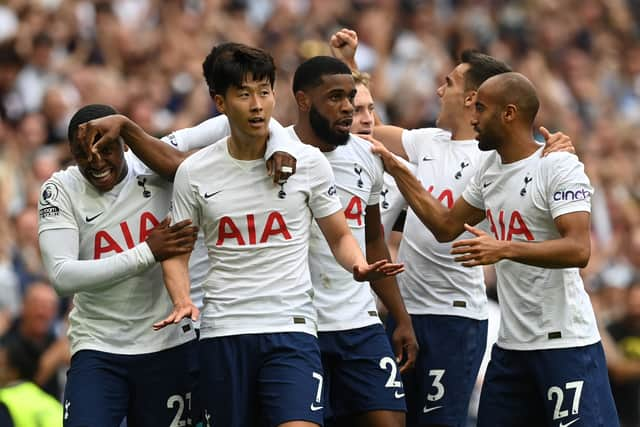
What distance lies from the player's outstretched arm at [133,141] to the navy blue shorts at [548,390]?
7.28 feet

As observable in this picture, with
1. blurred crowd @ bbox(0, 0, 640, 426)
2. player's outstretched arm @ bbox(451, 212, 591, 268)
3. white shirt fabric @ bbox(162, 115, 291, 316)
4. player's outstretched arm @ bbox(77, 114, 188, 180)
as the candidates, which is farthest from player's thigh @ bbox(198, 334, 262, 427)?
blurred crowd @ bbox(0, 0, 640, 426)

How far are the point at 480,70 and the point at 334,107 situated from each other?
4.26ft

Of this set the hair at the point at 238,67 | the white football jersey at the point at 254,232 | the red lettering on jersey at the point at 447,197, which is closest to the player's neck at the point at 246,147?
the white football jersey at the point at 254,232

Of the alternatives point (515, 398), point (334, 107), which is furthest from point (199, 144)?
point (515, 398)

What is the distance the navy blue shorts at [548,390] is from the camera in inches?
311

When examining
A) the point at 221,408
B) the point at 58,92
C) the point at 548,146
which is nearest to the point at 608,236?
the point at 58,92

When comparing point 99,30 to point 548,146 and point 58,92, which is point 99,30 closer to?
point 58,92

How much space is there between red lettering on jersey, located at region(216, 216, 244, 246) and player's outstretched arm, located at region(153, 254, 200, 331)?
0.96 feet

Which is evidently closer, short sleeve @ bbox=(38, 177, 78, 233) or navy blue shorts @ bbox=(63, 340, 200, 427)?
navy blue shorts @ bbox=(63, 340, 200, 427)

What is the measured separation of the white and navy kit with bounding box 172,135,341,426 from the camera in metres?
7.49

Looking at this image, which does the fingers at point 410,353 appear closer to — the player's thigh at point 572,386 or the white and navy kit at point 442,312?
the white and navy kit at point 442,312

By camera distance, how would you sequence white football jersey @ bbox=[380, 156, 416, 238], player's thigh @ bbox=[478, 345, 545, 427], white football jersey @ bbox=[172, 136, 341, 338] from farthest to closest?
white football jersey @ bbox=[380, 156, 416, 238], player's thigh @ bbox=[478, 345, 545, 427], white football jersey @ bbox=[172, 136, 341, 338]

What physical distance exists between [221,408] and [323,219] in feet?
3.83

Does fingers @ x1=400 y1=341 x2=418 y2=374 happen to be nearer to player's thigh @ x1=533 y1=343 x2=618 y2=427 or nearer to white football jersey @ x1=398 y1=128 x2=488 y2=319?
white football jersey @ x1=398 y1=128 x2=488 y2=319
